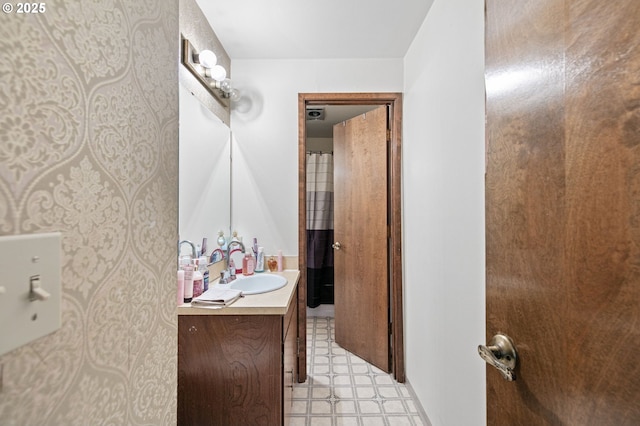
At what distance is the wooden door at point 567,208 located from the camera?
423mm

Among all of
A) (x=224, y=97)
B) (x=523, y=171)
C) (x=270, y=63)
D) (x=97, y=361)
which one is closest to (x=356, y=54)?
(x=270, y=63)

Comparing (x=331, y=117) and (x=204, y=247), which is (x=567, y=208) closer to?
(x=204, y=247)

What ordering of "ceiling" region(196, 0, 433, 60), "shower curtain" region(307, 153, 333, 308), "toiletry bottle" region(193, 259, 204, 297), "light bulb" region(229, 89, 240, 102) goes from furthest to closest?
1. "shower curtain" region(307, 153, 333, 308)
2. "light bulb" region(229, 89, 240, 102)
3. "ceiling" region(196, 0, 433, 60)
4. "toiletry bottle" region(193, 259, 204, 297)

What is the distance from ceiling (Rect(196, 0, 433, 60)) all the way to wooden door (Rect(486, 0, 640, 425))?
1200 mm

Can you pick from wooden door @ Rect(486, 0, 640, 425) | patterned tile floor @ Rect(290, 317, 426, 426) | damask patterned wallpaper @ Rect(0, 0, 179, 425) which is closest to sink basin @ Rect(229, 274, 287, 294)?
patterned tile floor @ Rect(290, 317, 426, 426)

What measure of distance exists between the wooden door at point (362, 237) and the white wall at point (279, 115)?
33cm

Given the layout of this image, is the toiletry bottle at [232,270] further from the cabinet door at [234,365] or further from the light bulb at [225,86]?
the light bulb at [225,86]

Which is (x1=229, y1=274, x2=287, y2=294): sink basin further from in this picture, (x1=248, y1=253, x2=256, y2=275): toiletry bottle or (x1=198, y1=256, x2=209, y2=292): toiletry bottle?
(x1=198, y1=256, x2=209, y2=292): toiletry bottle

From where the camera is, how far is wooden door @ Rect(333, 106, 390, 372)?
7.54 ft

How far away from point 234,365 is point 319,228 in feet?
7.19

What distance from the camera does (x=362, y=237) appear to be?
2479 millimetres

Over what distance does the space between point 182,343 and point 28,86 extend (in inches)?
53.2

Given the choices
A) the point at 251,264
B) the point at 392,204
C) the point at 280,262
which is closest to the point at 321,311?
the point at 280,262

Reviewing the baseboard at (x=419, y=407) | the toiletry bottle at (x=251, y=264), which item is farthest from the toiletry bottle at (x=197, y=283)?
the baseboard at (x=419, y=407)
